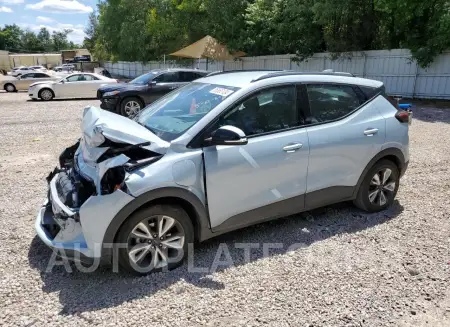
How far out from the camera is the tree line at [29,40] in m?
116

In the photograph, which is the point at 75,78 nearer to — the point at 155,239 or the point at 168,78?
the point at 168,78

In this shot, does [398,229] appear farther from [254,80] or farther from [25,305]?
[25,305]

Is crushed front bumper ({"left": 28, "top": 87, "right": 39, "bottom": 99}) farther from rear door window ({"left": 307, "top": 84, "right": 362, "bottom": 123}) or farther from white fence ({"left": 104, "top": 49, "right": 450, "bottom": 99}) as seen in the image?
rear door window ({"left": 307, "top": 84, "right": 362, "bottom": 123})

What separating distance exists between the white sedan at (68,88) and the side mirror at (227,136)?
613 inches

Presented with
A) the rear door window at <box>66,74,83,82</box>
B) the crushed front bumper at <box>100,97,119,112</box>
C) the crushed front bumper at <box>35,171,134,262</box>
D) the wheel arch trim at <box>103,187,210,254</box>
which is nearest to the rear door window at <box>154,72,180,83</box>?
the crushed front bumper at <box>100,97,119,112</box>

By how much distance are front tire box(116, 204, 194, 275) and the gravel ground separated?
0.38 feet

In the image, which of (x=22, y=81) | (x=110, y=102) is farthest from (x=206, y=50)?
(x=22, y=81)

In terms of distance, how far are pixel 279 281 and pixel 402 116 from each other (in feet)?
8.23

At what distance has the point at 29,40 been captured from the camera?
127m

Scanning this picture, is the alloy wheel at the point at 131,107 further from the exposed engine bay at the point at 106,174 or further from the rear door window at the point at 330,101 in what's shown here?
the rear door window at the point at 330,101

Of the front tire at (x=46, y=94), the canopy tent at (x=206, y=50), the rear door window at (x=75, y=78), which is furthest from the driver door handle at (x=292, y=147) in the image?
the front tire at (x=46, y=94)

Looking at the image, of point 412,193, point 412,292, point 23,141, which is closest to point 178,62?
point 23,141

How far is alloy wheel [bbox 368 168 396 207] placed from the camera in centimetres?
419

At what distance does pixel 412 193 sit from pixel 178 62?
26.5 metres
